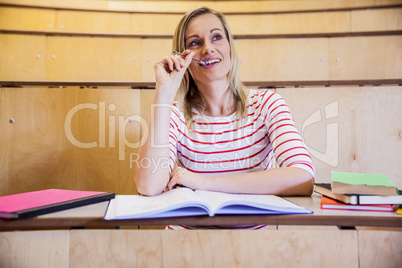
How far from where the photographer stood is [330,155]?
1041mm

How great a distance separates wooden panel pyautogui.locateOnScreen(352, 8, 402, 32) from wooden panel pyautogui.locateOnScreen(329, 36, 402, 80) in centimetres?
57

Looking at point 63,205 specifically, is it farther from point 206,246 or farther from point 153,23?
point 153,23

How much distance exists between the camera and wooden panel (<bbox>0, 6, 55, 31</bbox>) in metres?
2.29

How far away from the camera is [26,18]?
7.59ft

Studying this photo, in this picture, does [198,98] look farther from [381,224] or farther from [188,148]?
[381,224]

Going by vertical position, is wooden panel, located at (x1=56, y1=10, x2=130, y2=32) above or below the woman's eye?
above

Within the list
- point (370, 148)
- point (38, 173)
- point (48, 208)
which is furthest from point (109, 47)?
point (48, 208)

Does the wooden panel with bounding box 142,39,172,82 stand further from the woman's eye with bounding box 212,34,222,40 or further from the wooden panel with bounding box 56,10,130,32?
the woman's eye with bounding box 212,34,222,40

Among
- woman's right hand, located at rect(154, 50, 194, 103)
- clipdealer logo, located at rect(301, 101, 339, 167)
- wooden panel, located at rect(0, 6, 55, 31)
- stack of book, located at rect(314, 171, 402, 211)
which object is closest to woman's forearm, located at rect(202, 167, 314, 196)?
stack of book, located at rect(314, 171, 402, 211)

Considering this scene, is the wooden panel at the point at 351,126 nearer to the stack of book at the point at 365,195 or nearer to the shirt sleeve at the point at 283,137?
the shirt sleeve at the point at 283,137

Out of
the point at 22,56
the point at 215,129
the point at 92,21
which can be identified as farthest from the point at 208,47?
the point at 92,21

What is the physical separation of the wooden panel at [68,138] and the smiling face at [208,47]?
34cm

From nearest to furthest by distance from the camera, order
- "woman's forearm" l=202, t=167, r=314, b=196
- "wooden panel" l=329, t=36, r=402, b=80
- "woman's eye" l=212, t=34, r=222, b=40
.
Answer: "woman's forearm" l=202, t=167, r=314, b=196 → "woman's eye" l=212, t=34, r=222, b=40 → "wooden panel" l=329, t=36, r=402, b=80

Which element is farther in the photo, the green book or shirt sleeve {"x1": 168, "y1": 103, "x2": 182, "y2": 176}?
shirt sleeve {"x1": 168, "y1": 103, "x2": 182, "y2": 176}
